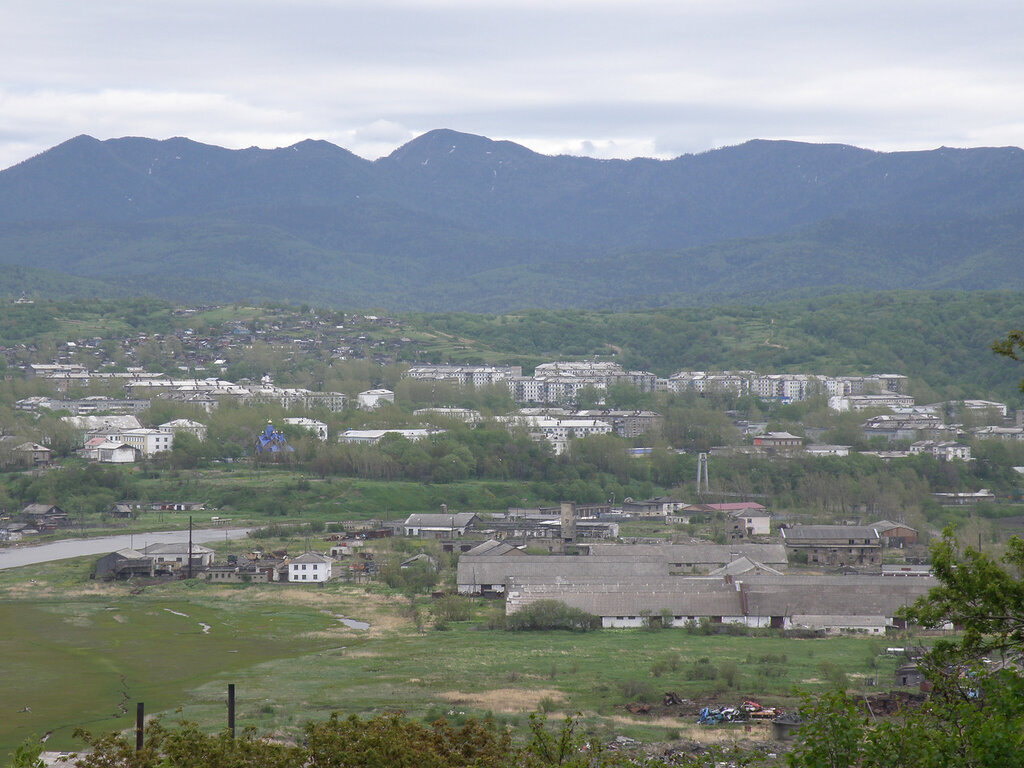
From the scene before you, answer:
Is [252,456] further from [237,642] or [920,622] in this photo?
[920,622]

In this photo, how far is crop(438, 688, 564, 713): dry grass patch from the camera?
74.9ft

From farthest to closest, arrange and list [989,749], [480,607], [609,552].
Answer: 1. [609,552]
2. [480,607]
3. [989,749]

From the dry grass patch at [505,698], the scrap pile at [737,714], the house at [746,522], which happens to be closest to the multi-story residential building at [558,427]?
the house at [746,522]

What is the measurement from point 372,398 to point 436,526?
37.9m

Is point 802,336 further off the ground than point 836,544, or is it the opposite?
point 802,336

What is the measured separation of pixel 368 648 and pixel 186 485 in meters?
28.8

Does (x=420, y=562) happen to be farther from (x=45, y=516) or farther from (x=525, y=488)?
(x=525, y=488)

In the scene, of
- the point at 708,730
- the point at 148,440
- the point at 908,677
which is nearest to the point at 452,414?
the point at 148,440

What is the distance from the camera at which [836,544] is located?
41.8 meters

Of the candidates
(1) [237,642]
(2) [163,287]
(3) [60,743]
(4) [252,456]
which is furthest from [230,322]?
(3) [60,743]

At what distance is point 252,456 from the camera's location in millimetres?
63219

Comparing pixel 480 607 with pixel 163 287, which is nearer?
pixel 480 607

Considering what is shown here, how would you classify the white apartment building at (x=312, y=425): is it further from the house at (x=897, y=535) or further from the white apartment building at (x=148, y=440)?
the house at (x=897, y=535)

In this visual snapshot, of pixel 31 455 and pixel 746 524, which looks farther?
pixel 31 455
